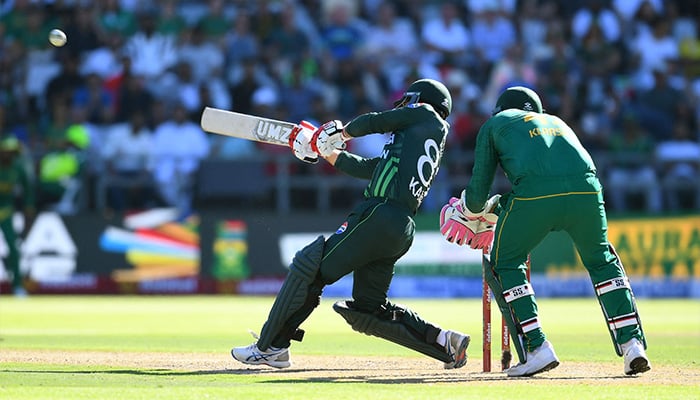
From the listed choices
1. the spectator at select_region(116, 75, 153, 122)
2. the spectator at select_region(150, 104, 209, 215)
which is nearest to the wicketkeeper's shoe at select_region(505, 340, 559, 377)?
the spectator at select_region(150, 104, 209, 215)

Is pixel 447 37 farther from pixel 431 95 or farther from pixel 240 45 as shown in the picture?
pixel 431 95

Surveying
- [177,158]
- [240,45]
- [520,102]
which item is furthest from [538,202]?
[240,45]

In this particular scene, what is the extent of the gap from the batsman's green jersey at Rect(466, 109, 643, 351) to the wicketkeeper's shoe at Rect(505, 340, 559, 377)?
5cm

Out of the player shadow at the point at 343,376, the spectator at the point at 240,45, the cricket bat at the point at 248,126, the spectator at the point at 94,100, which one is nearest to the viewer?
the player shadow at the point at 343,376

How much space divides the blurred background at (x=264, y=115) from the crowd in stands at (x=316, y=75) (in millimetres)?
38

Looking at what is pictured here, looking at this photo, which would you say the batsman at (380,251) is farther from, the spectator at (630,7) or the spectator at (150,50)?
the spectator at (630,7)

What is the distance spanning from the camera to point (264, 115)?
20500mm

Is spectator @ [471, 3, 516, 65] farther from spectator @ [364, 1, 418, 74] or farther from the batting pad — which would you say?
the batting pad

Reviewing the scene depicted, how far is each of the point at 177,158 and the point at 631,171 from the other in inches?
305

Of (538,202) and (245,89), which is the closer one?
(538,202)

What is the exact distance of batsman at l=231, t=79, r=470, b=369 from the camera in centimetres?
868

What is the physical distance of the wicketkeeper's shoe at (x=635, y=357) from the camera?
27.4 ft

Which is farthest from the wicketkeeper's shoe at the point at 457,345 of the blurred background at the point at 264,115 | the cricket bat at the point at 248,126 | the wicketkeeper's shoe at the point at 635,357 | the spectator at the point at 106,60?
the spectator at the point at 106,60

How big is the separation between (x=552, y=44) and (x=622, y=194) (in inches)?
148
